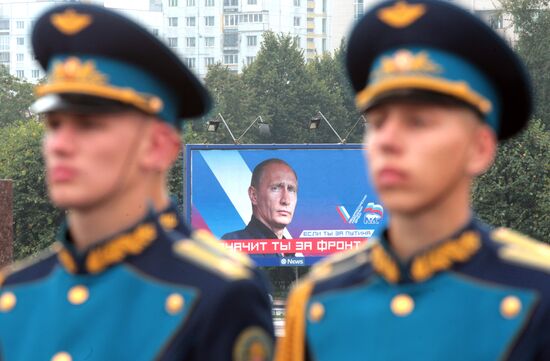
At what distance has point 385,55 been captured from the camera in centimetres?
543

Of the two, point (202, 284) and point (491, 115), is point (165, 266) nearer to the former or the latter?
point (202, 284)

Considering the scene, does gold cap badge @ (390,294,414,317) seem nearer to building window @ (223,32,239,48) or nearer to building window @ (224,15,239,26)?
building window @ (223,32,239,48)

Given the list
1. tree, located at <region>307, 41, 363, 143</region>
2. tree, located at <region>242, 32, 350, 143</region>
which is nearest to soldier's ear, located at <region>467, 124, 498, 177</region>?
tree, located at <region>307, 41, 363, 143</region>

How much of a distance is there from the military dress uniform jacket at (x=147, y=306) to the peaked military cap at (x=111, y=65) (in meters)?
0.37

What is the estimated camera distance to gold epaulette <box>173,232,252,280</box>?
5.64 meters

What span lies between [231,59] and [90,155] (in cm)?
16875

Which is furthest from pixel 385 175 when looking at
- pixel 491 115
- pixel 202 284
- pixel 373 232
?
pixel 373 232

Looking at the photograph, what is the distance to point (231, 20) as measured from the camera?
573ft

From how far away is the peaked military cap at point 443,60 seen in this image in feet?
17.3

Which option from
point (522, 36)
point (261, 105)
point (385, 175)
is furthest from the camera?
point (261, 105)

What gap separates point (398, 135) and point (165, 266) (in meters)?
0.98

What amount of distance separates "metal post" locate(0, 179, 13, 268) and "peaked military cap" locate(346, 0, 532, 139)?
1381cm

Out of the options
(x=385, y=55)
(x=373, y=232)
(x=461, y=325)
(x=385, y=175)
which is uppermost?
(x=385, y=55)

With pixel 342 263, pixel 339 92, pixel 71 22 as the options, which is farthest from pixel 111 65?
pixel 339 92
